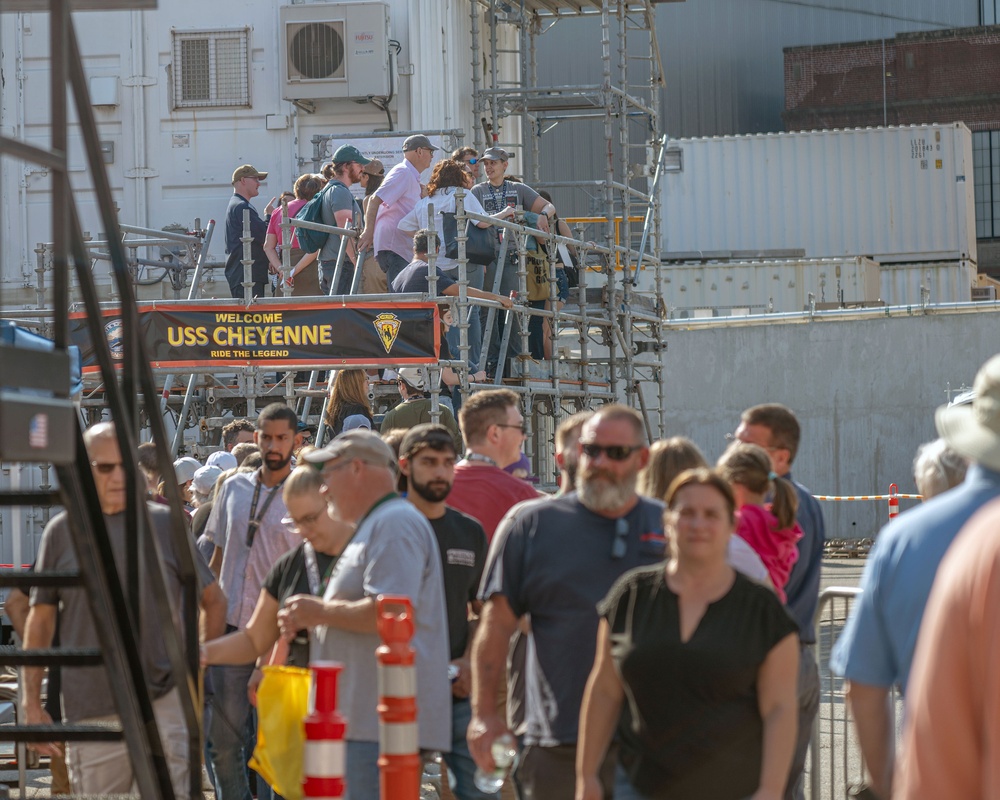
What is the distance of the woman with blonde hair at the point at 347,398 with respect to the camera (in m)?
11.1

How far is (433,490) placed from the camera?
594cm

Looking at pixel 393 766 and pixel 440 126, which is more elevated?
pixel 440 126

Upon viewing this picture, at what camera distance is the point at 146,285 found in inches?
707

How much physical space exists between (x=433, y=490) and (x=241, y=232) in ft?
28.5

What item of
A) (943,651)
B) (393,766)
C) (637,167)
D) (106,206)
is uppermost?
(637,167)

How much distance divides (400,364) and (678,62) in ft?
108

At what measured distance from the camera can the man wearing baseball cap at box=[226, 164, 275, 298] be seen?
1404cm

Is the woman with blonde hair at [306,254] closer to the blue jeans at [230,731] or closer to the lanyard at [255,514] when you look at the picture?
the lanyard at [255,514]

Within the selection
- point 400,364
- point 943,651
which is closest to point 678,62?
point 400,364

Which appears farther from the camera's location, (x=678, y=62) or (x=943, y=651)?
(x=678, y=62)

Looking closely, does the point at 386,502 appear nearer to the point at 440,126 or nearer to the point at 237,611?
the point at 237,611

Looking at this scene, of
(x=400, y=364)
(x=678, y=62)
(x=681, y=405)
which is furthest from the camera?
(x=678, y=62)

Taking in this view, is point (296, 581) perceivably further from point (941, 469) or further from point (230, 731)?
point (941, 469)

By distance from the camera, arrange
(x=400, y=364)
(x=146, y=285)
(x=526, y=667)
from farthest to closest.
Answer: (x=146, y=285) < (x=400, y=364) < (x=526, y=667)
